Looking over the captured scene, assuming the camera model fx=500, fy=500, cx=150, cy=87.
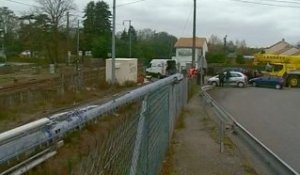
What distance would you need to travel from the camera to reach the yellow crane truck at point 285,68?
171 ft

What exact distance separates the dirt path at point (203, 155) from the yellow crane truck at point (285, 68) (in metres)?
37.9

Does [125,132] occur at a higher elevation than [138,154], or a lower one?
higher

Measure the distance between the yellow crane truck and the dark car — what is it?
2.64 m

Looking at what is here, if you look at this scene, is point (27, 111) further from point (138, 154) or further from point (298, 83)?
point (298, 83)

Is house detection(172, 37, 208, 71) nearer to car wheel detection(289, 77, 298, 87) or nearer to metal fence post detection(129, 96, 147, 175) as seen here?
car wheel detection(289, 77, 298, 87)

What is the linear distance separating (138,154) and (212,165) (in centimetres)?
556

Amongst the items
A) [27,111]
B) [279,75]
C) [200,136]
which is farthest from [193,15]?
[200,136]

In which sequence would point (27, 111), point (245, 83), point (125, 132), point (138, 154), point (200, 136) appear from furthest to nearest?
point (245, 83)
point (27, 111)
point (200, 136)
point (138, 154)
point (125, 132)

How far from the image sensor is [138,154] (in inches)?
185

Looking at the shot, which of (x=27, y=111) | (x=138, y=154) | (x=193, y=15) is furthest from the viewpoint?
(x=193, y=15)

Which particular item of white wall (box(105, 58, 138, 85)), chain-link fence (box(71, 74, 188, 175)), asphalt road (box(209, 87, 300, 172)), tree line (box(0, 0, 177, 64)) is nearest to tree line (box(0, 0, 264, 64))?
tree line (box(0, 0, 177, 64))

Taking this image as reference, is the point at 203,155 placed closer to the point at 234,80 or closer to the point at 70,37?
the point at 234,80

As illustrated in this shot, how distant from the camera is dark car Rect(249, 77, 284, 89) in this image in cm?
4788

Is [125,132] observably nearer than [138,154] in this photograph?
Yes
